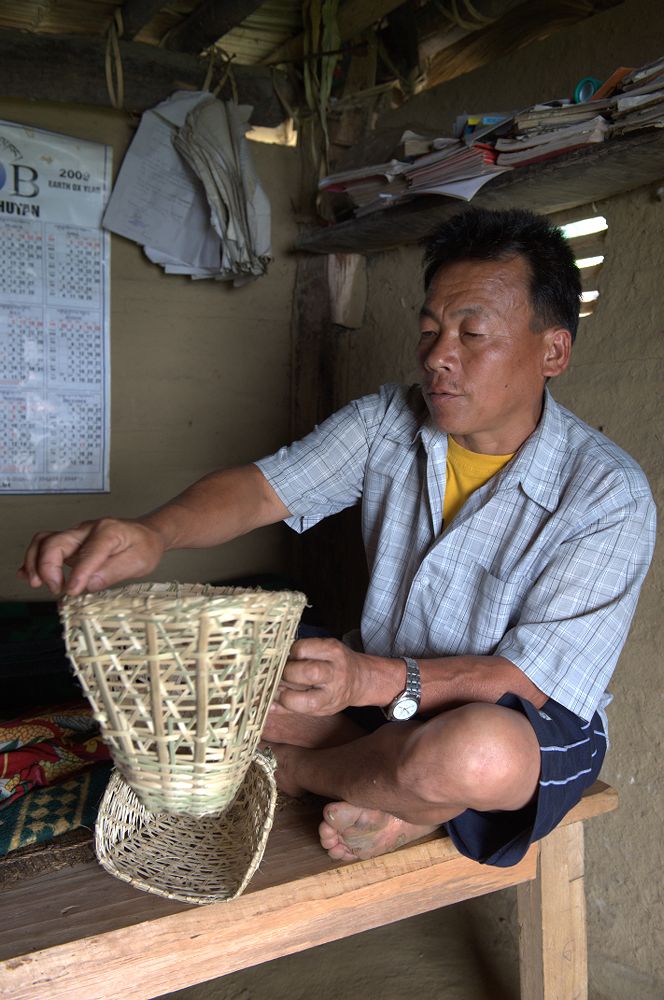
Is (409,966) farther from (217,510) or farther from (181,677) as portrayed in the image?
(181,677)

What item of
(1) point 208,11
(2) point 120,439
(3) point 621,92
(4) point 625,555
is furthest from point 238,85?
(4) point 625,555

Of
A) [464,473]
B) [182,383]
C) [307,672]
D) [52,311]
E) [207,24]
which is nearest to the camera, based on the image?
[307,672]

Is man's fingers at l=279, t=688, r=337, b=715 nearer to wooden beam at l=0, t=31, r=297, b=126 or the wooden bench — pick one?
the wooden bench

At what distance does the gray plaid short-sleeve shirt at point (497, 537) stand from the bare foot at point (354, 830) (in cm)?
36

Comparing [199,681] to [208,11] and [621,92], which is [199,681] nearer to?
[621,92]

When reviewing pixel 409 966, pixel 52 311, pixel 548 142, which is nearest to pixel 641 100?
pixel 548 142

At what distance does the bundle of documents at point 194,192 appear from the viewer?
8.45 ft

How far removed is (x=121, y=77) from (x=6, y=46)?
0.32 meters

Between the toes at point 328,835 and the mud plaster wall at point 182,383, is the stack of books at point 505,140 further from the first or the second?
the toes at point 328,835

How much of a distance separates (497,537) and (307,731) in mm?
560

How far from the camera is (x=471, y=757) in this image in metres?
1.32

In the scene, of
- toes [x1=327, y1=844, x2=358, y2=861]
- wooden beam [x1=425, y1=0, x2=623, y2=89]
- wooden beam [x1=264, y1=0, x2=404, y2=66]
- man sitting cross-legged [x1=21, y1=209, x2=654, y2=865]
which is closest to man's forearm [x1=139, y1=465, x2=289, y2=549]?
man sitting cross-legged [x1=21, y1=209, x2=654, y2=865]

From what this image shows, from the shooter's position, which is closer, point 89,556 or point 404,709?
point 89,556

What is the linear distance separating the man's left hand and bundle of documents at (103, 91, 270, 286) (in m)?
1.63
